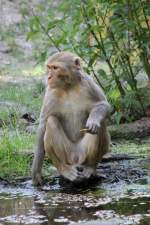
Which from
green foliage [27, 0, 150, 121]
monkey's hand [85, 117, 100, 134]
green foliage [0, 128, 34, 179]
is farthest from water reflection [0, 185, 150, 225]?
green foliage [27, 0, 150, 121]

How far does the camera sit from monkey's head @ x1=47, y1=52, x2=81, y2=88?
7586mm

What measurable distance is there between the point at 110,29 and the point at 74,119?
114 inches

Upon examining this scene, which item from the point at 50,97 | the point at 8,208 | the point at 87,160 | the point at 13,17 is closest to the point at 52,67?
the point at 50,97

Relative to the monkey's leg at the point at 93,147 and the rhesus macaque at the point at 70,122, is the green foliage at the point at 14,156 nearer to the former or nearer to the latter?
the rhesus macaque at the point at 70,122

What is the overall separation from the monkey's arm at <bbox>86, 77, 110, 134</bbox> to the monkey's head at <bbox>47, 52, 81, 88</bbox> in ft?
0.66

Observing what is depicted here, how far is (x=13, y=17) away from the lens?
20438 millimetres

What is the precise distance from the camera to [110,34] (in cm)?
1032

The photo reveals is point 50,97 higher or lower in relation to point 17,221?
higher

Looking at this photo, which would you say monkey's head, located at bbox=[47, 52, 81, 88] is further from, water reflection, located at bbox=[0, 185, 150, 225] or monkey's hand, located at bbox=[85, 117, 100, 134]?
water reflection, located at bbox=[0, 185, 150, 225]

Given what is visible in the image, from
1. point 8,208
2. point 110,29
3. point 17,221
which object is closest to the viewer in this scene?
point 17,221

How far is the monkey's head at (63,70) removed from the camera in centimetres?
759

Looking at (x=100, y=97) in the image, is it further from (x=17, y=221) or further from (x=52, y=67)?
(x=17, y=221)

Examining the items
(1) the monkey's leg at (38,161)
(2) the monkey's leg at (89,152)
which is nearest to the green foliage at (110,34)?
(1) the monkey's leg at (38,161)

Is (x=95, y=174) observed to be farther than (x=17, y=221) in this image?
Yes
